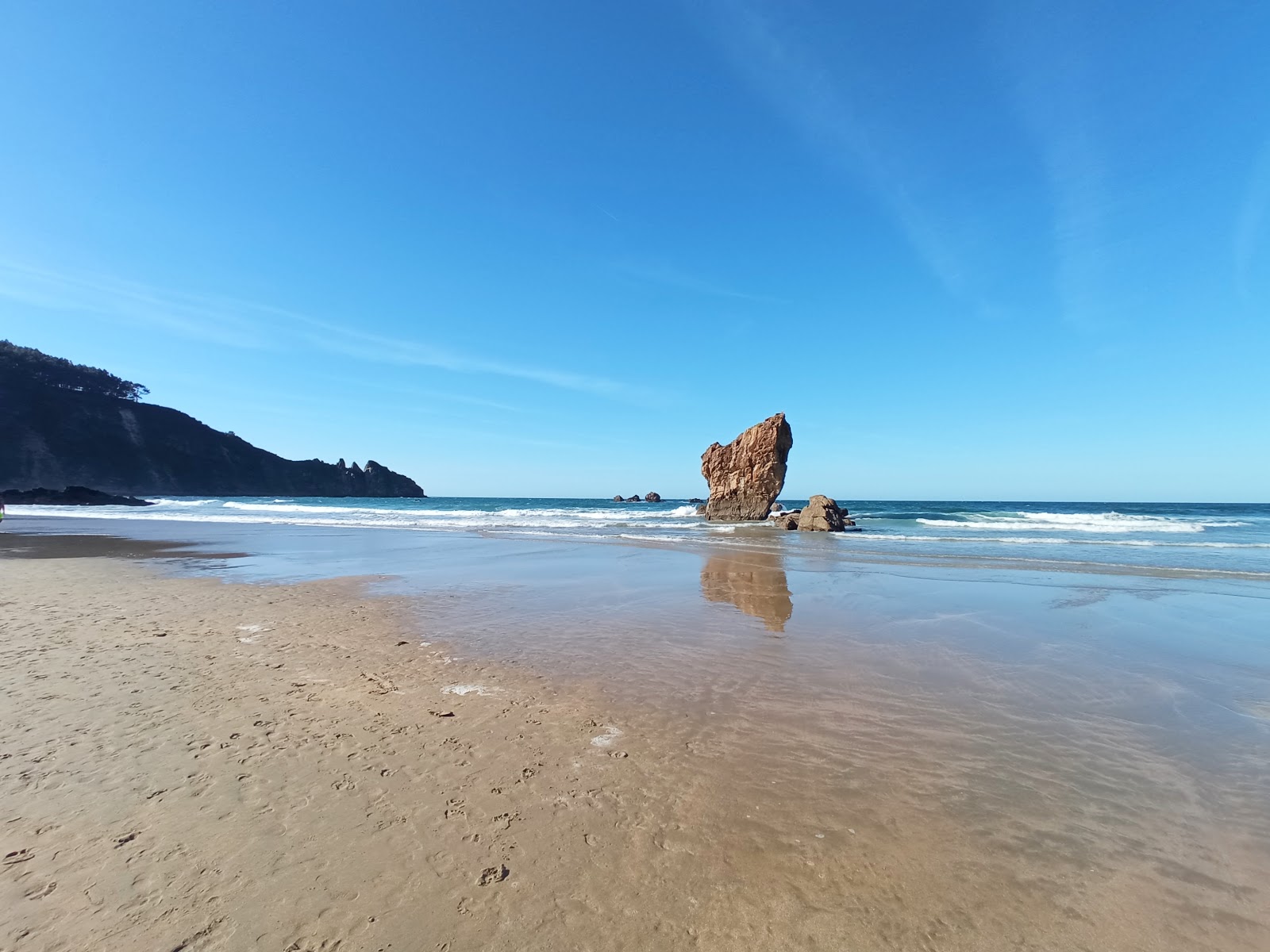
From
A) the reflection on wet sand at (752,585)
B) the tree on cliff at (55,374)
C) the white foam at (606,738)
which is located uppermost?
the tree on cliff at (55,374)

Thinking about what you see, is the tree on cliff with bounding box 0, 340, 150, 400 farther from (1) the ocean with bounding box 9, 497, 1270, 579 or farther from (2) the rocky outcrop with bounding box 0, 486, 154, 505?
(1) the ocean with bounding box 9, 497, 1270, 579

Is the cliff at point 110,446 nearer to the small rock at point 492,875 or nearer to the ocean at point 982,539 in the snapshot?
the ocean at point 982,539

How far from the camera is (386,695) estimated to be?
18.6 feet

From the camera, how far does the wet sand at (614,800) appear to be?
2.67 m

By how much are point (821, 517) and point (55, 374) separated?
120m

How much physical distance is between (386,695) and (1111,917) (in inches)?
223

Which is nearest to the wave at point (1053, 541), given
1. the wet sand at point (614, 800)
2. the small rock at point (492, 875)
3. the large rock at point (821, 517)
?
the large rock at point (821, 517)

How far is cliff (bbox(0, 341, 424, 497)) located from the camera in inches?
3022

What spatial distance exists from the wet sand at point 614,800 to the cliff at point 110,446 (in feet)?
332

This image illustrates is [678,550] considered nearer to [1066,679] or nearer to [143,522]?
[1066,679]

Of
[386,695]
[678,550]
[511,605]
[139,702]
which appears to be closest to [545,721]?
[386,695]

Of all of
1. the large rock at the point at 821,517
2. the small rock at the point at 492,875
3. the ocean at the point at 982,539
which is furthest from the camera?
the large rock at the point at 821,517

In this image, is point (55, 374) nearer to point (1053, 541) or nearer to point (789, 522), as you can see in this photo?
point (789, 522)

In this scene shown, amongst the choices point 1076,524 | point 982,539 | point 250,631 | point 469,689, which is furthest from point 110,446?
point 1076,524
